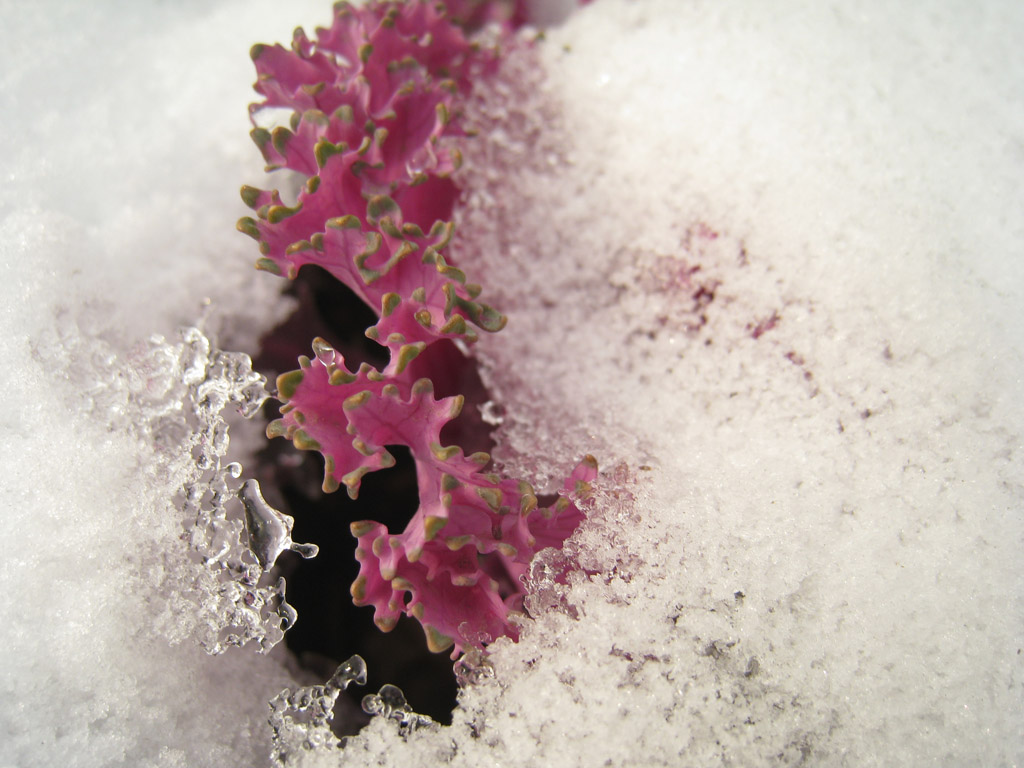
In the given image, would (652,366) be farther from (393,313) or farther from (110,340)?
(110,340)

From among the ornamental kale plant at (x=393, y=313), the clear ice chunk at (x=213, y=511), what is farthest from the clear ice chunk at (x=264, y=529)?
the ornamental kale plant at (x=393, y=313)

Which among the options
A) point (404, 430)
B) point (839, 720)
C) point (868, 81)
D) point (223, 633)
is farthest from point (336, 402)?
point (868, 81)

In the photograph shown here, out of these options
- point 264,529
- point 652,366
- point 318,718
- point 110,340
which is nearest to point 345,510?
point 264,529

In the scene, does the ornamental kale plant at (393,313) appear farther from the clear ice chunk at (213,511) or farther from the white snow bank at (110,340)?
the white snow bank at (110,340)

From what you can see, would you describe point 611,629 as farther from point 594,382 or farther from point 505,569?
point 594,382

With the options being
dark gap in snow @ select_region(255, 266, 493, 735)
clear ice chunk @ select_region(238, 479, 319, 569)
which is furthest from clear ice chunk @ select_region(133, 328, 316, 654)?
dark gap in snow @ select_region(255, 266, 493, 735)

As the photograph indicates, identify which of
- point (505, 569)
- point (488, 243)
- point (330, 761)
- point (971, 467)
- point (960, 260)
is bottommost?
point (330, 761)

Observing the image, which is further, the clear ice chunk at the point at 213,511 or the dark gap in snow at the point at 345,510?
the dark gap in snow at the point at 345,510
